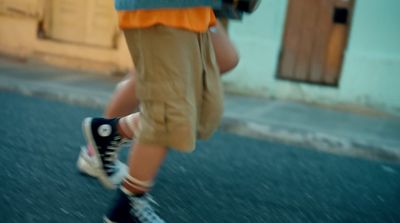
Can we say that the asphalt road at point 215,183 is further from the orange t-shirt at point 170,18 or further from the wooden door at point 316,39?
the wooden door at point 316,39

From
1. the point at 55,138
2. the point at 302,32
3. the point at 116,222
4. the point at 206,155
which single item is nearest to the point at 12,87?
the point at 55,138

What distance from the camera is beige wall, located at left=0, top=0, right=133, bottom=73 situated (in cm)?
649

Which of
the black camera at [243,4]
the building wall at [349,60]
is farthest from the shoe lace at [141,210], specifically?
the building wall at [349,60]

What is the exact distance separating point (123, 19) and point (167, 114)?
1.23 ft

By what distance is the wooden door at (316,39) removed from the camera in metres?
5.57

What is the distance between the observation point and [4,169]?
8.79ft

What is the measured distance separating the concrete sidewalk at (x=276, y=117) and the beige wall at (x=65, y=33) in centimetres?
31

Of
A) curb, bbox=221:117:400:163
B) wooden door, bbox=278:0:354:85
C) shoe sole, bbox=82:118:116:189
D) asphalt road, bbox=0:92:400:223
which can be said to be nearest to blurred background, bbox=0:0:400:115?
wooden door, bbox=278:0:354:85

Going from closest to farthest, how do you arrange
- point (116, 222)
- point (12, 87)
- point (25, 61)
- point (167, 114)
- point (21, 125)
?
point (167, 114) < point (116, 222) < point (21, 125) < point (12, 87) < point (25, 61)

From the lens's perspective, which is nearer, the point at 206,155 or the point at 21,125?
the point at 206,155

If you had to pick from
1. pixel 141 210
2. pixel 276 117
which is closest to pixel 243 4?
pixel 141 210

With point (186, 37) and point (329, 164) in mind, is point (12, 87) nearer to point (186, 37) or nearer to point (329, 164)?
point (329, 164)

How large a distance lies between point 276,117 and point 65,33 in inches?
131

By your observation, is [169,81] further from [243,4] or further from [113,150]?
[113,150]
